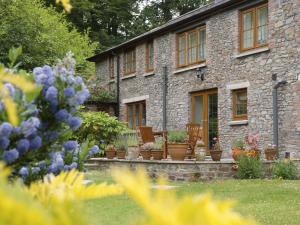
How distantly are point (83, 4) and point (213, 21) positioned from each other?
680 inches

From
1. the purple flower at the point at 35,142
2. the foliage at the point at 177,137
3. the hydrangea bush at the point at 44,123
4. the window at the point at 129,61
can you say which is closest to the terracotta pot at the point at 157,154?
the foliage at the point at 177,137

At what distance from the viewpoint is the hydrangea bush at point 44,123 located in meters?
2.09

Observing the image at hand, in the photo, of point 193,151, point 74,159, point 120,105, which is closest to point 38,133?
point 74,159

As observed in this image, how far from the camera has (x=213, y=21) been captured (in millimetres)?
16891

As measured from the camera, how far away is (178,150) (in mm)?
13250

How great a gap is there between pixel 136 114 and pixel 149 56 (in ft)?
7.88

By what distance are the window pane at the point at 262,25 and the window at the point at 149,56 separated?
599 cm

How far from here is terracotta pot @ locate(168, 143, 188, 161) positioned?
13227mm

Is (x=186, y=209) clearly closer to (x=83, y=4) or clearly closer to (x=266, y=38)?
(x=266, y=38)

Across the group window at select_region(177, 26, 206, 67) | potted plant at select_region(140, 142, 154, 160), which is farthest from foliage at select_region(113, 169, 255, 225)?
window at select_region(177, 26, 206, 67)

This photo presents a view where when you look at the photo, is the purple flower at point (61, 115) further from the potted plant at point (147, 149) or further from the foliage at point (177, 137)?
the potted plant at point (147, 149)

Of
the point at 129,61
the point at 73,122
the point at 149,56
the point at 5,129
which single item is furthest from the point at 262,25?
the point at 5,129

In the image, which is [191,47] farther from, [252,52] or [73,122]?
[73,122]

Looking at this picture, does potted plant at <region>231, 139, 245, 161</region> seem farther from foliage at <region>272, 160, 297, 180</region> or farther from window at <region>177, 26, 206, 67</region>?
window at <region>177, 26, 206, 67</region>
